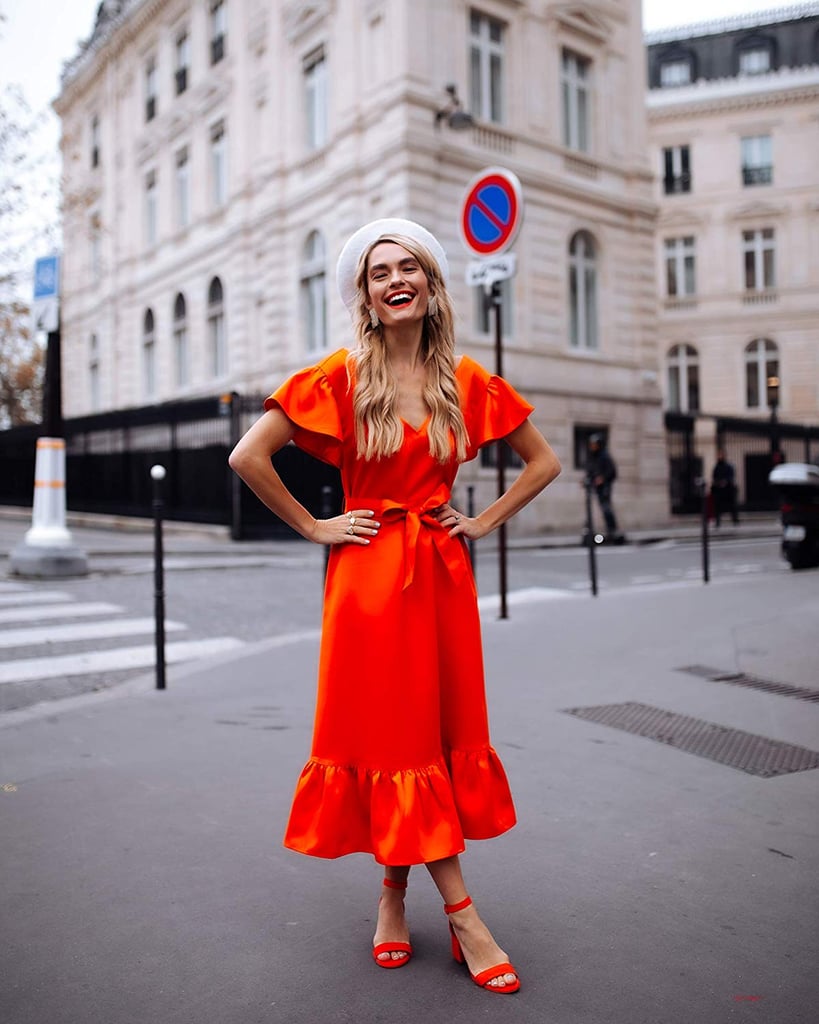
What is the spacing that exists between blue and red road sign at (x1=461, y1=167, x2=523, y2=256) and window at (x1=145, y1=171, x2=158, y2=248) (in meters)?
25.4

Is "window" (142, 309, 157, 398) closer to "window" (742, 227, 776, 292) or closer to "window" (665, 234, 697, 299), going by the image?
"window" (665, 234, 697, 299)

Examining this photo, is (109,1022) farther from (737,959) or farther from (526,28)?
(526,28)

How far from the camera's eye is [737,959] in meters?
2.45

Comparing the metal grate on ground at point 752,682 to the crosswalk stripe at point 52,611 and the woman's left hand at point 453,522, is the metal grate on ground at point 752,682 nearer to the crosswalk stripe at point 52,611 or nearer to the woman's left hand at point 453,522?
the woman's left hand at point 453,522

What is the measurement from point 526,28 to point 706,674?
19950mm

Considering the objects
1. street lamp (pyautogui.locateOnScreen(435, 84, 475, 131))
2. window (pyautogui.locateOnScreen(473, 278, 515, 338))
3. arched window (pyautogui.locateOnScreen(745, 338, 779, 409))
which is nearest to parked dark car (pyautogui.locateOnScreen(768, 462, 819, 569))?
window (pyautogui.locateOnScreen(473, 278, 515, 338))

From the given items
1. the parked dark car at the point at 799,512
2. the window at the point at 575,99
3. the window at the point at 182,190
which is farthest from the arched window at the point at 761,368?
the parked dark car at the point at 799,512

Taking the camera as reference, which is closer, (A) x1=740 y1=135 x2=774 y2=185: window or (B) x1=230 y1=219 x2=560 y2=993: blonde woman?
(B) x1=230 y1=219 x2=560 y2=993: blonde woman

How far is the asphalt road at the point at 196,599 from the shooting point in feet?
21.3

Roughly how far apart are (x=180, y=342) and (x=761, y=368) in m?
20.5

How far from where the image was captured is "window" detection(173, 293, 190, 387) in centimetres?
2919

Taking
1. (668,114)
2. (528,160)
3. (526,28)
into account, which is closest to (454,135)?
(528,160)

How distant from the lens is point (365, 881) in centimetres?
300

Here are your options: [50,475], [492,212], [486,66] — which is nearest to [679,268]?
[486,66]
